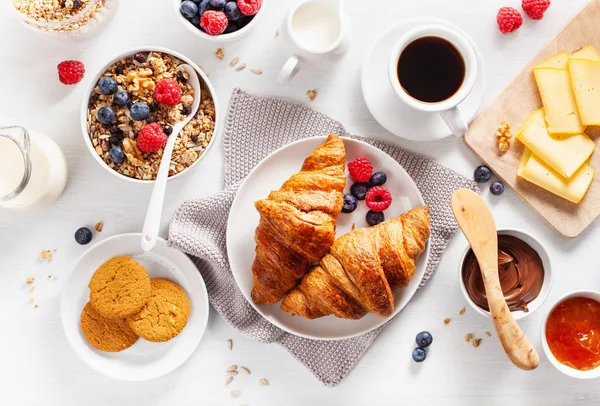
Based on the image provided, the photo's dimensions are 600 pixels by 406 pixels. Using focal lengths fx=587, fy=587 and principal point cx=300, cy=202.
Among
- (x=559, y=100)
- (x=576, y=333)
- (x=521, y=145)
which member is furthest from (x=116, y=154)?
(x=576, y=333)

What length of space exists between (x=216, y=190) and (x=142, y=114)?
0.34 m

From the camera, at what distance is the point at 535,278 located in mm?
1813

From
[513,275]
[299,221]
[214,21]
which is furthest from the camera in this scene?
[513,275]

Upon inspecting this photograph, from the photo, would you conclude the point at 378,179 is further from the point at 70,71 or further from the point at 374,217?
the point at 70,71

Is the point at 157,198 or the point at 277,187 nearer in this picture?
the point at 157,198

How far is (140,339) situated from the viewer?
1886mm

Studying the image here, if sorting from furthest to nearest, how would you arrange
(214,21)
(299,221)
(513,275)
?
1. (513,275)
2. (214,21)
3. (299,221)

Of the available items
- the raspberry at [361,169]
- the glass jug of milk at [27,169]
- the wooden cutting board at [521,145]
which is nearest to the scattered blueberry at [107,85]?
the glass jug of milk at [27,169]

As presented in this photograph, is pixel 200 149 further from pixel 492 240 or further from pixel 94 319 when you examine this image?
pixel 492 240

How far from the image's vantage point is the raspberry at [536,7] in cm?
185

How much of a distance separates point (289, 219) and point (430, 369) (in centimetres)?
78

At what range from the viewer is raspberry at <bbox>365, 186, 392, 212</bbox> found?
1741mm

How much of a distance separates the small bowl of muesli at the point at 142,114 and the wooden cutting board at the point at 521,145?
86cm

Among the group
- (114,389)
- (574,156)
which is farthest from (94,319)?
(574,156)
